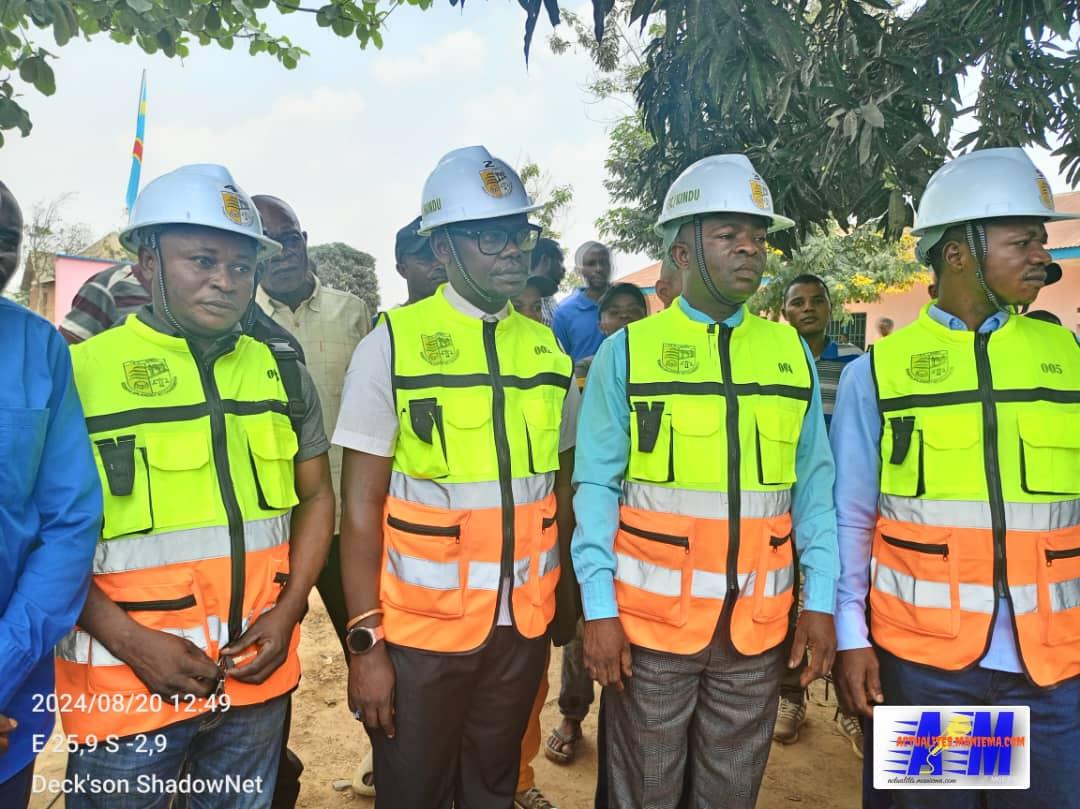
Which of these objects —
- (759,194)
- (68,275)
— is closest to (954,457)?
(759,194)

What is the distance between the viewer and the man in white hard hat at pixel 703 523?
2320 mm

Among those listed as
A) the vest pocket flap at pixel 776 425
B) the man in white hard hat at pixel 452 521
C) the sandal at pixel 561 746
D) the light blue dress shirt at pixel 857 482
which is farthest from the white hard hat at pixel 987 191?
the sandal at pixel 561 746

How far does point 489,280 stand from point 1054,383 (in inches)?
73.2

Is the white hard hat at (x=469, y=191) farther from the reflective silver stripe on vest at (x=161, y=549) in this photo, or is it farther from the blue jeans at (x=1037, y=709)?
the blue jeans at (x=1037, y=709)

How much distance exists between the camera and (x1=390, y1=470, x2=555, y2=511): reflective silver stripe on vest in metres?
2.32

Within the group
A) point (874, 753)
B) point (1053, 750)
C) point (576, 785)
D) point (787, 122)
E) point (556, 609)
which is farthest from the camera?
point (576, 785)

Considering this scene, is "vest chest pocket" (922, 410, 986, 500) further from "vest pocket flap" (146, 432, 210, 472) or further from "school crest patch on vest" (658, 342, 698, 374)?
"vest pocket flap" (146, 432, 210, 472)

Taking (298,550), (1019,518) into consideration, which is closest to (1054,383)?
→ (1019,518)

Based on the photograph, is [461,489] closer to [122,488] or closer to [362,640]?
[362,640]

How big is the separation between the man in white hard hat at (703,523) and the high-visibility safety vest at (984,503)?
→ 25cm

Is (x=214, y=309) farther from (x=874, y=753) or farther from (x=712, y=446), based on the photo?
(x=874, y=753)

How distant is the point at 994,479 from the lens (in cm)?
227

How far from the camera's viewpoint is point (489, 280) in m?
2.50

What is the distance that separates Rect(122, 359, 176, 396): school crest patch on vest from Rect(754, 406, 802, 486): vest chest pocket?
179 centimetres
